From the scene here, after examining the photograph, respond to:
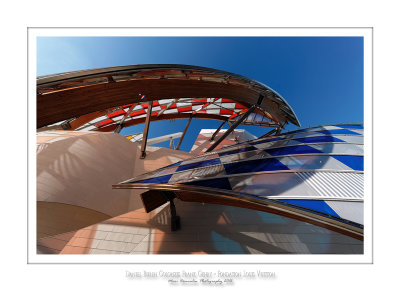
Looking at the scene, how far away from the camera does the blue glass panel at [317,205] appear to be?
2.80 metres

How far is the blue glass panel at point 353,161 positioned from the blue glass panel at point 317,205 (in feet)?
8.87

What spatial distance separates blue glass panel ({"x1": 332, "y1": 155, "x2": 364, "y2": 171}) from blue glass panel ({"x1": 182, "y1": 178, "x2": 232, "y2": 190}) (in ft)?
13.1

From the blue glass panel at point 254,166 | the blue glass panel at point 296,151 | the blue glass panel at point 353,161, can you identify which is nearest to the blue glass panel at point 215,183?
the blue glass panel at point 254,166

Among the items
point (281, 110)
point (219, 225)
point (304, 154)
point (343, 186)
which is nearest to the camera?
point (343, 186)

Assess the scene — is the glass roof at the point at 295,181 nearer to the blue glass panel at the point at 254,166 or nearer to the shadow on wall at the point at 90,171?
the blue glass panel at the point at 254,166

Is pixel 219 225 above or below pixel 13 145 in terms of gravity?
below

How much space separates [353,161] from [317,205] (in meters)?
3.54

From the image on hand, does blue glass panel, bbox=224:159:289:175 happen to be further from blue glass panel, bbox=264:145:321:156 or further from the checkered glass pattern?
blue glass panel, bbox=264:145:321:156

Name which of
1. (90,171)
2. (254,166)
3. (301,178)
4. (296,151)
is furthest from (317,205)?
(90,171)

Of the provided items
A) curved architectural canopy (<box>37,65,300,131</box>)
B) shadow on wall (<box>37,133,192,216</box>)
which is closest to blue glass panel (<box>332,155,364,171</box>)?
curved architectural canopy (<box>37,65,300,131</box>)
